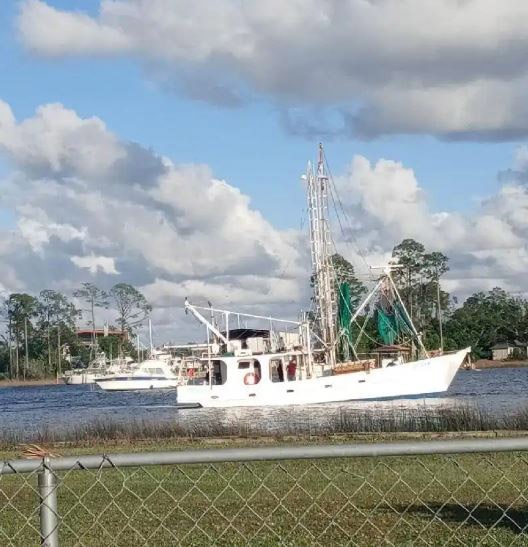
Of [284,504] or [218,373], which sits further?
[218,373]

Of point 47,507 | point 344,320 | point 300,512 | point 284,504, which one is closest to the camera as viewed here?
point 47,507

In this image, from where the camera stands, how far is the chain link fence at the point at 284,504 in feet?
18.9

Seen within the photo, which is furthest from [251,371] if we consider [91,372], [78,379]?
[78,379]

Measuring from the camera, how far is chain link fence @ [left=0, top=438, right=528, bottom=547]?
5.75 m

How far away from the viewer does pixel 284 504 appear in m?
12.7

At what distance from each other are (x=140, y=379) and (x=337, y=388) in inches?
2207

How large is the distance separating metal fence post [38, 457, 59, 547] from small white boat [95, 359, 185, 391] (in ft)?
346

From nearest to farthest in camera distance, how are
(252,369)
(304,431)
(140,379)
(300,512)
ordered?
1. (300,512)
2. (304,431)
3. (252,369)
4. (140,379)

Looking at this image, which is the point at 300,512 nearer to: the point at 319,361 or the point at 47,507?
the point at 47,507

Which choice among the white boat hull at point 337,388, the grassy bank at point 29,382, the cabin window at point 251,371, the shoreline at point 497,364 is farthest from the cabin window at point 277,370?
the grassy bank at point 29,382

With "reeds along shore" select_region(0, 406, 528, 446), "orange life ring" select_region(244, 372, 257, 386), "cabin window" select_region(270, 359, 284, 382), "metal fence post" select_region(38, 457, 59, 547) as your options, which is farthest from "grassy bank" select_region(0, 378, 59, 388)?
"metal fence post" select_region(38, 457, 59, 547)

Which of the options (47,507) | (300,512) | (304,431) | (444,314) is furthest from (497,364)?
(47,507)

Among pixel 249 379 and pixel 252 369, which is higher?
pixel 252 369

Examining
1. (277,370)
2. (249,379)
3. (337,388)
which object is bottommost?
(337,388)
